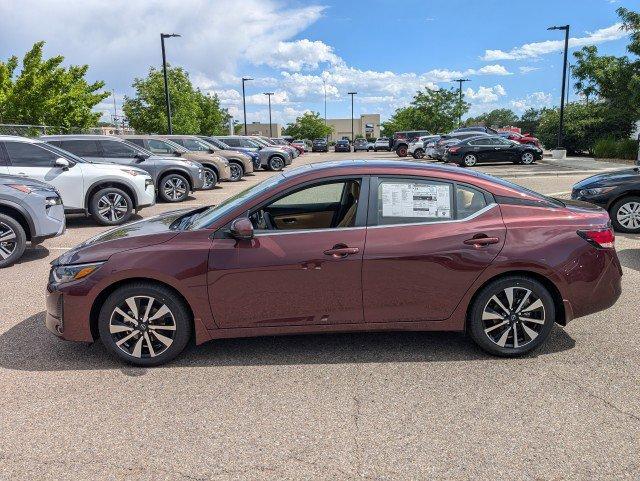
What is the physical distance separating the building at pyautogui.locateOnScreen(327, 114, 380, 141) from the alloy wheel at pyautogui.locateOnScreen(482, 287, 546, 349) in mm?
114922

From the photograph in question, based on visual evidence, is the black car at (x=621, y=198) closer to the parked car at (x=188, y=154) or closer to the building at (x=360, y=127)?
the parked car at (x=188, y=154)

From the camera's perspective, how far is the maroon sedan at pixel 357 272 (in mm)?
3812

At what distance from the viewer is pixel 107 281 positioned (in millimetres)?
3793

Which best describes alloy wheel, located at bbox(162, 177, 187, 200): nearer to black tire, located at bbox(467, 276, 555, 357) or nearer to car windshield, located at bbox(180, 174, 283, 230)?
car windshield, located at bbox(180, 174, 283, 230)

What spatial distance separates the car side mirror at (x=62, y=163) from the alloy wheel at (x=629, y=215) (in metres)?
9.50

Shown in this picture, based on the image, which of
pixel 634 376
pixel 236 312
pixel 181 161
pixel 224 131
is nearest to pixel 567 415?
pixel 634 376

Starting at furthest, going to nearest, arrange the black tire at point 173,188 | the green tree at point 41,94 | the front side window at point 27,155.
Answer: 1. the green tree at point 41,94
2. the black tire at point 173,188
3. the front side window at point 27,155

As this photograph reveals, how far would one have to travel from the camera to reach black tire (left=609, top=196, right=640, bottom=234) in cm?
862

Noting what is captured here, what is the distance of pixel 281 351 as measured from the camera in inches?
166

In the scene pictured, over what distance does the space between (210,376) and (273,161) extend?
2210 centimetres

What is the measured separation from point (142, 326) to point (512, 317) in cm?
275

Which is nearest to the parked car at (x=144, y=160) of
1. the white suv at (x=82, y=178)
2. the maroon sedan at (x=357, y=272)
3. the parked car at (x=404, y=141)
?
the white suv at (x=82, y=178)

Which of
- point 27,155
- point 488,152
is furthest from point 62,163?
point 488,152

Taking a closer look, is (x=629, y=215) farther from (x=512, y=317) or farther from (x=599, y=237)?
(x=512, y=317)
